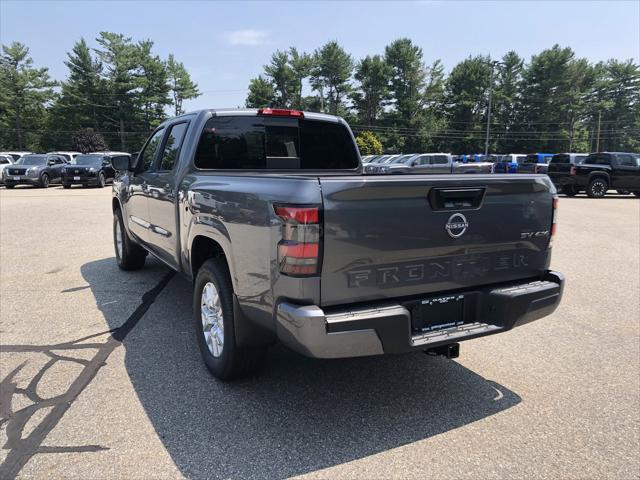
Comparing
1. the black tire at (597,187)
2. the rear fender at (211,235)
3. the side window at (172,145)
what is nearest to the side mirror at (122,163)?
the side window at (172,145)

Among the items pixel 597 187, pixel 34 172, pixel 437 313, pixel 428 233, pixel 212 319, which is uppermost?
pixel 428 233

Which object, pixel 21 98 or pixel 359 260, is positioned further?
pixel 21 98

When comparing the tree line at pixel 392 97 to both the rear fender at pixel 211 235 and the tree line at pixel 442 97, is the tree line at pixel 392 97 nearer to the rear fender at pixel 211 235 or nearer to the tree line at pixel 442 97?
the tree line at pixel 442 97

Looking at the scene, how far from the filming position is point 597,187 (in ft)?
67.3

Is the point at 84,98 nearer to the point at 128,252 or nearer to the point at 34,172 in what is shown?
the point at 34,172

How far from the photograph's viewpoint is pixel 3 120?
63.8m

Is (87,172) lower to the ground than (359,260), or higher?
lower

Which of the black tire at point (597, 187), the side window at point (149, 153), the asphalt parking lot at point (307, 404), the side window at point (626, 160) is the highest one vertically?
the side window at point (149, 153)

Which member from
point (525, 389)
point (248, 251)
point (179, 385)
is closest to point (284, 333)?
point (248, 251)

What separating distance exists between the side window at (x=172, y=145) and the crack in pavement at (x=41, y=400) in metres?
1.62

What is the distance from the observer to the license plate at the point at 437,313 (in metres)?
2.75

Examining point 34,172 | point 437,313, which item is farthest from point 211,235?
point 34,172

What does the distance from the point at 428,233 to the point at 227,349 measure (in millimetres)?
1562

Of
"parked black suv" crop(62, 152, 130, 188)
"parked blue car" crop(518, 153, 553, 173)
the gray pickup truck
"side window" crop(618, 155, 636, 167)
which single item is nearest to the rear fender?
the gray pickup truck
